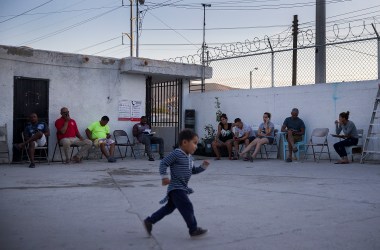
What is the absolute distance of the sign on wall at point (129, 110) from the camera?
1362 centimetres

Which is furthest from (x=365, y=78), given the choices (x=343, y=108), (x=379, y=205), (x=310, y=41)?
(x=379, y=205)

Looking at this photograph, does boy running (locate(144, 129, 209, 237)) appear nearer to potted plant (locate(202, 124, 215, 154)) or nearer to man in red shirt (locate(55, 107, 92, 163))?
man in red shirt (locate(55, 107, 92, 163))

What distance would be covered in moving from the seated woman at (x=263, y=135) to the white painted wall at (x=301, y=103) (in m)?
0.81

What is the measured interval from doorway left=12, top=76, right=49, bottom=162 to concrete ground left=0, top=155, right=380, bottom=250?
9.94ft

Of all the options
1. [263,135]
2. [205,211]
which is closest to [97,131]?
[263,135]

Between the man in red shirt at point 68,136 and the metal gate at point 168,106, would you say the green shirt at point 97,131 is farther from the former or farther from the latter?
the metal gate at point 168,106

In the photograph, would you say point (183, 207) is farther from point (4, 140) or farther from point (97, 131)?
point (97, 131)

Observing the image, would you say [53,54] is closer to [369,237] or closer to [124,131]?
[124,131]

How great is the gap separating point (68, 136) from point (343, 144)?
6869 millimetres

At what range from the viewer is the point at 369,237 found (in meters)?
3.85

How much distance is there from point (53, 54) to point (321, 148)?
7.62 m

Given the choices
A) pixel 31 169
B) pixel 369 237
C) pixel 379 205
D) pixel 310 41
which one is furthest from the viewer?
pixel 310 41

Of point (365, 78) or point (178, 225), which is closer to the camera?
point (178, 225)

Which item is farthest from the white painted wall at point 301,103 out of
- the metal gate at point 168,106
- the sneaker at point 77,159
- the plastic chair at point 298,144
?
the sneaker at point 77,159
